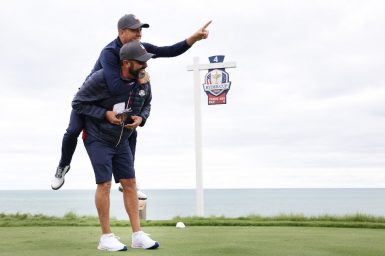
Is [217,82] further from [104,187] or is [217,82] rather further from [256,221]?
[104,187]

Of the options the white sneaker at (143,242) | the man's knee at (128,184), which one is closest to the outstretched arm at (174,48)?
the man's knee at (128,184)

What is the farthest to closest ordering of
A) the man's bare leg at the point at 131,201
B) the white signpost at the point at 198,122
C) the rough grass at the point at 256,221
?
the white signpost at the point at 198,122 < the rough grass at the point at 256,221 < the man's bare leg at the point at 131,201

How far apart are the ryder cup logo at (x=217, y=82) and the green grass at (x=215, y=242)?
462cm

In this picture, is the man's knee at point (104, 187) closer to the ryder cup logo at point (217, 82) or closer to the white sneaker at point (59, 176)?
the white sneaker at point (59, 176)

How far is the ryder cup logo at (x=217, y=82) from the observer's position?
10.4m

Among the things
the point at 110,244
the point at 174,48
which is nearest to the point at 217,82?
the point at 174,48

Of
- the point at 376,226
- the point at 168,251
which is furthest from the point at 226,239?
the point at 376,226

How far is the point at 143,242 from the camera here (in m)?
4.32

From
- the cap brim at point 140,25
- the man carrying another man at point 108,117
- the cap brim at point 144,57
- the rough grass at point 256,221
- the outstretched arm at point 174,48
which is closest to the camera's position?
the cap brim at point 144,57

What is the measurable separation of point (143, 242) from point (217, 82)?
6.38 metres

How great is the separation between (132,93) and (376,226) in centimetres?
372

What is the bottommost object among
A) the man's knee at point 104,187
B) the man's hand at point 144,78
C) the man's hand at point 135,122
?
the man's knee at point 104,187

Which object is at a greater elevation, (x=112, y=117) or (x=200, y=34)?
(x=200, y=34)

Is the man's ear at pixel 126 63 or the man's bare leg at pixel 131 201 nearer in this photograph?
the man's ear at pixel 126 63
